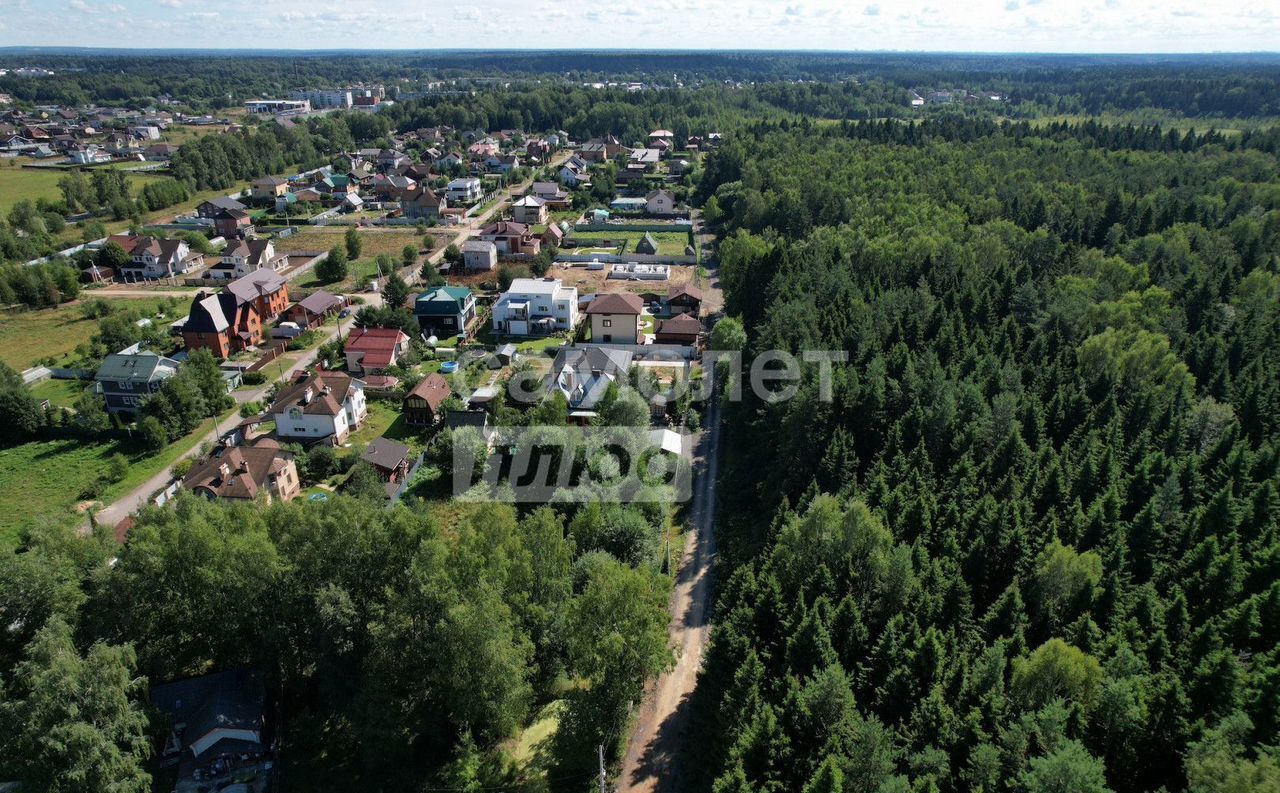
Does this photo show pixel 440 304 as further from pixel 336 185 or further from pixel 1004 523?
pixel 336 185

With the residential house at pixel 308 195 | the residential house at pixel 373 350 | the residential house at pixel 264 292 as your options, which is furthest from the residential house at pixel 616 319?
the residential house at pixel 308 195

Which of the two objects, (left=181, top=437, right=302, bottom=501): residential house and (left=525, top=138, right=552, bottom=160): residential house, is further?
(left=525, top=138, right=552, bottom=160): residential house

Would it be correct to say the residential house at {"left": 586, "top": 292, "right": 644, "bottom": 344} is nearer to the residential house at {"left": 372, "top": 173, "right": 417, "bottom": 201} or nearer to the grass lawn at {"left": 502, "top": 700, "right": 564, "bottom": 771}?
the grass lawn at {"left": 502, "top": 700, "right": 564, "bottom": 771}

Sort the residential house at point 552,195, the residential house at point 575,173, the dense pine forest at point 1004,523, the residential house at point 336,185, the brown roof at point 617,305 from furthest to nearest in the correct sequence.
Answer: the residential house at point 575,173, the residential house at point 336,185, the residential house at point 552,195, the brown roof at point 617,305, the dense pine forest at point 1004,523

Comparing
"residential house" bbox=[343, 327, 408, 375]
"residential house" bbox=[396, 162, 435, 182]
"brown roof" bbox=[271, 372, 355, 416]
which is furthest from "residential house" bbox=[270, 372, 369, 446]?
"residential house" bbox=[396, 162, 435, 182]

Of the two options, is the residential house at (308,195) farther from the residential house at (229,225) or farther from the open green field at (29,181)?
the open green field at (29,181)

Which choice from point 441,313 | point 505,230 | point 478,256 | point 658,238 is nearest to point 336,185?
point 505,230

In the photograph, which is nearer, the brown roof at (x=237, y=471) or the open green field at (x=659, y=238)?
the brown roof at (x=237, y=471)
